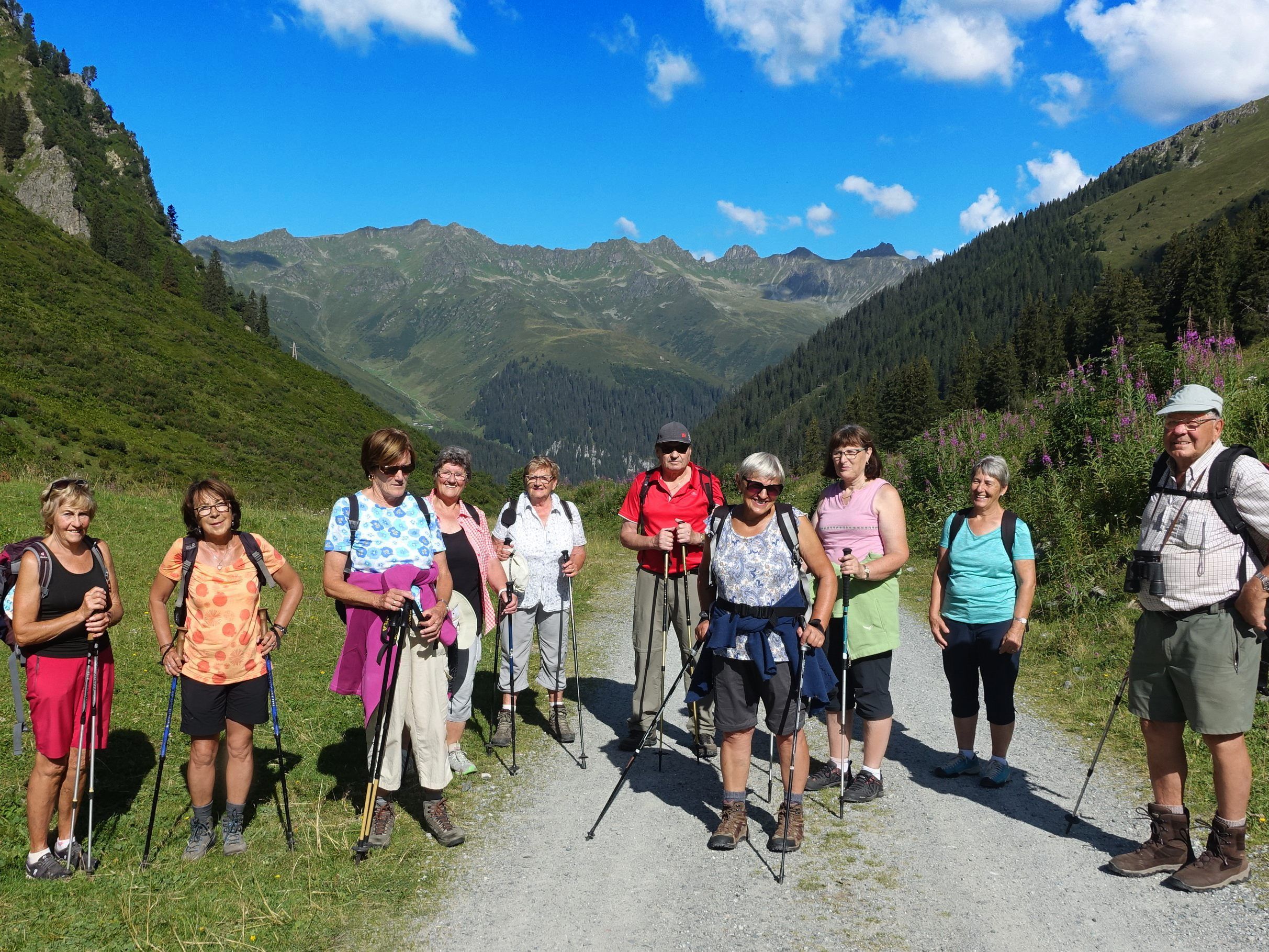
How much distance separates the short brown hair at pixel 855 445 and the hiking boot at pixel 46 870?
5227mm

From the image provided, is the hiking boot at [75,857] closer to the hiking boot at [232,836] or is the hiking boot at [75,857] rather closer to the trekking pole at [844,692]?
the hiking boot at [232,836]

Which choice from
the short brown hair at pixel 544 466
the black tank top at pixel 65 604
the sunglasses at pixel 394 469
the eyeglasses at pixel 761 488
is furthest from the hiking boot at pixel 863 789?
the black tank top at pixel 65 604

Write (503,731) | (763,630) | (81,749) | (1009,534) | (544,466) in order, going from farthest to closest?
→ (503,731) < (544,466) < (1009,534) < (763,630) < (81,749)

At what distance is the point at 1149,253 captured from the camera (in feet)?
510

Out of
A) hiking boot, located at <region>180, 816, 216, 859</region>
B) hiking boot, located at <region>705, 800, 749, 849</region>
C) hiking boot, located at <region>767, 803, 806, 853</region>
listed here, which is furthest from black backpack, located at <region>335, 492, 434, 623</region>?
hiking boot, located at <region>767, 803, 806, 853</region>

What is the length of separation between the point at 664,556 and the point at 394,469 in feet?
8.28

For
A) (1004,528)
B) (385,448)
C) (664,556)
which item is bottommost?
(664,556)

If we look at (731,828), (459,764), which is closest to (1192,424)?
(731,828)

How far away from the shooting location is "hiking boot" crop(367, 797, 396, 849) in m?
5.09

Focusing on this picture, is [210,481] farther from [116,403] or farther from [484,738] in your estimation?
[116,403]

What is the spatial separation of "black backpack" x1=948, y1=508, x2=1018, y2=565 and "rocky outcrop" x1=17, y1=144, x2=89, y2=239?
381 feet

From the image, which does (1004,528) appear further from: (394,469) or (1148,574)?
(394,469)

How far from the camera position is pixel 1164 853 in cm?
463

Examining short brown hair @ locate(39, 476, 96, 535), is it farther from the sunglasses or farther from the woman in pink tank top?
the woman in pink tank top
